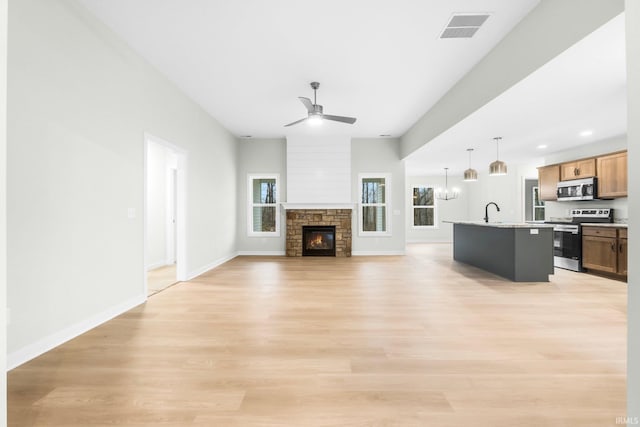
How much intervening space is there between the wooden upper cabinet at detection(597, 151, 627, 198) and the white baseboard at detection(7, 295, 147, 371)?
7719 mm

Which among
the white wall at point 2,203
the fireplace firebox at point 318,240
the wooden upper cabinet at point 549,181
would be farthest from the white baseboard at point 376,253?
the white wall at point 2,203

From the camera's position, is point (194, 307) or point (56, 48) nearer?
point (56, 48)

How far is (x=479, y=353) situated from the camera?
236cm

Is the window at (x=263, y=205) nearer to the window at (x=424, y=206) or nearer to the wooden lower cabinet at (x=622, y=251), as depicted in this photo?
the window at (x=424, y=206)

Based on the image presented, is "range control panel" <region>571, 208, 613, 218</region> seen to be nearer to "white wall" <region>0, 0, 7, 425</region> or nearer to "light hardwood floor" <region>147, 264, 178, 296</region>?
"light hardwood floor" <region>147, 264, 178, 296</region>

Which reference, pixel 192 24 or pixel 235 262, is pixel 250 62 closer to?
pixel 192 24

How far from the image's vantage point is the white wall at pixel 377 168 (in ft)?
25.8

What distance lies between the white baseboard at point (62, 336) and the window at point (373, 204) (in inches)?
223

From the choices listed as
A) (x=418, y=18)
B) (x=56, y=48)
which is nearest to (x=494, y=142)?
(x=418, y=18)

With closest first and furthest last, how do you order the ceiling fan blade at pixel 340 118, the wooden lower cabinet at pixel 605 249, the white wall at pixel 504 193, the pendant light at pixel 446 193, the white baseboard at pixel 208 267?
the ceiling fan blade at pixel 340 118 < the wooden lower cabinet at pixel 605 249 < the white baseboard at pixel 208 267 < the white wall at pixel 504 193 < the pendant light at pixel 446 193

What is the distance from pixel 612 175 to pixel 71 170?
799cm

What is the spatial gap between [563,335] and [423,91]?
362cm

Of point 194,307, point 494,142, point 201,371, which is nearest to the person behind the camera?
point 201,371

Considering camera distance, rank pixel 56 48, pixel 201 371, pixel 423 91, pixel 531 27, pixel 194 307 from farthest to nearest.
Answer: pixel 423 91, pixel 194 307, pixel 531 27, pixel 56 48, pixel 201 371
